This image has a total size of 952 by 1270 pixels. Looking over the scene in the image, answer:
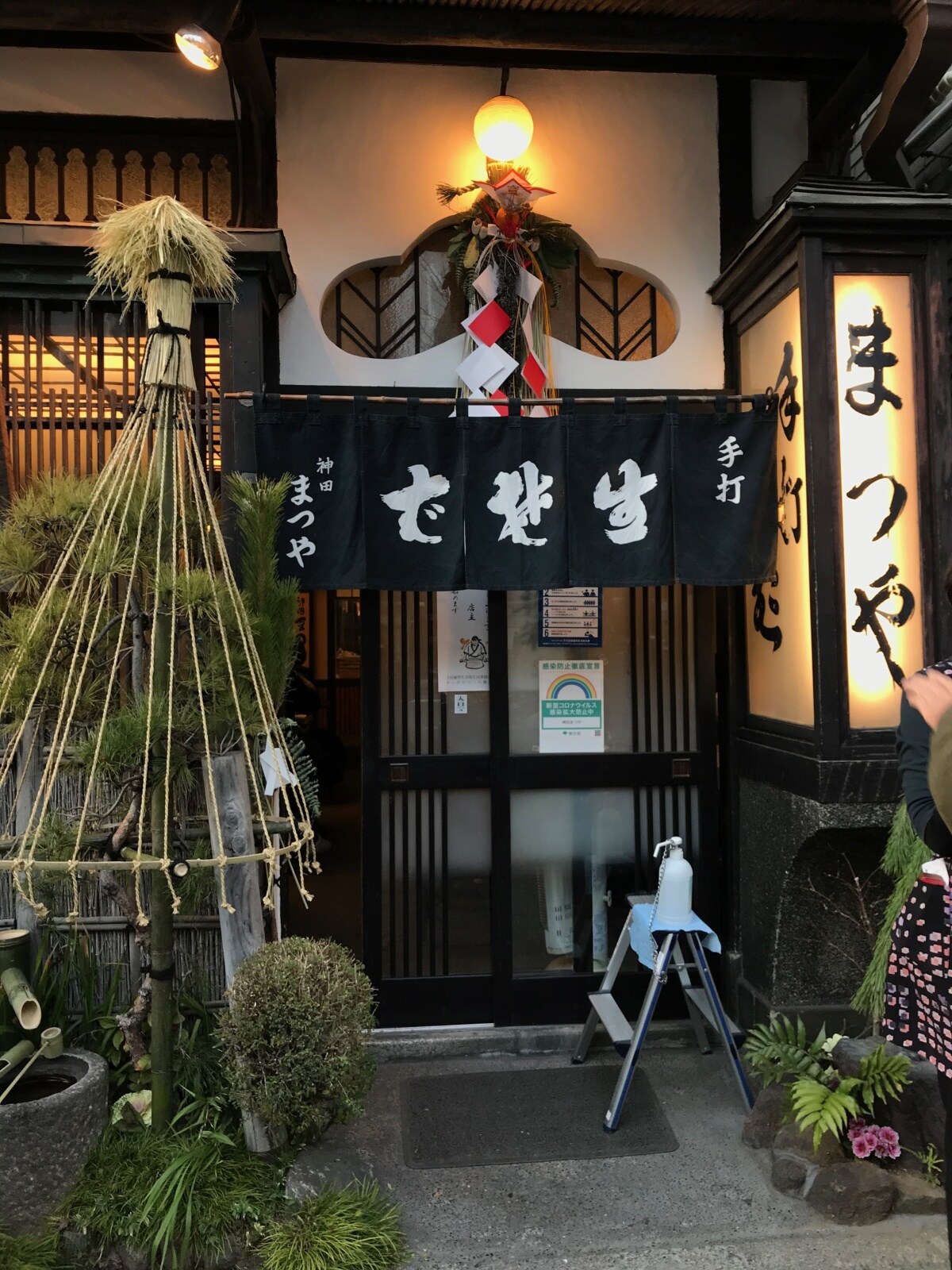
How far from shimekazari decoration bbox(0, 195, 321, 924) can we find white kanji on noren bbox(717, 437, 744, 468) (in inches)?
128

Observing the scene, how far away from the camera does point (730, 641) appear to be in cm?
652

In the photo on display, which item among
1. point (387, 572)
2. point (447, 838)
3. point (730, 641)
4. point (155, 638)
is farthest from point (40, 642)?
point (730, 641)

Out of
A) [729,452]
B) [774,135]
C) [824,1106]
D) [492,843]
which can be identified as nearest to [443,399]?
[729,452]

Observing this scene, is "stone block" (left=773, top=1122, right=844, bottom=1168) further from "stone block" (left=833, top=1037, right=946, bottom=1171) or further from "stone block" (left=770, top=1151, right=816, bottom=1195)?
"stone block" (left=833, top=1037, right=946, bottom=1171)

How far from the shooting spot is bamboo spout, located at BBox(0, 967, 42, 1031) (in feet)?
14.8

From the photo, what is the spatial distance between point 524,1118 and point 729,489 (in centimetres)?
418

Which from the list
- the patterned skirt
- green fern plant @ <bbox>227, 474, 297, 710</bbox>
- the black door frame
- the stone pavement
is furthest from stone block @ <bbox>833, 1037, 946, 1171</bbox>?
green fern plant @ <bbox>227, 474, 297, 710</bbox>

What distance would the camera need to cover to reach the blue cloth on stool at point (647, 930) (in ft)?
17.6

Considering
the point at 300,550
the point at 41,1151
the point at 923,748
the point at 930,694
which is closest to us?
the point at 930,694

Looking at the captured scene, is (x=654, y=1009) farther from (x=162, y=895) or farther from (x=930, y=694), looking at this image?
(x=930, y=694)

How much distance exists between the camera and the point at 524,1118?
5375mm

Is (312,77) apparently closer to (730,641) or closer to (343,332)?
(343,332)

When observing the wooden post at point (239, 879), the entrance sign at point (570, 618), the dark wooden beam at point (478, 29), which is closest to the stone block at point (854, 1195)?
the wooden post at point (239, 879)

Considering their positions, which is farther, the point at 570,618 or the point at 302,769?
the point at 570,618
